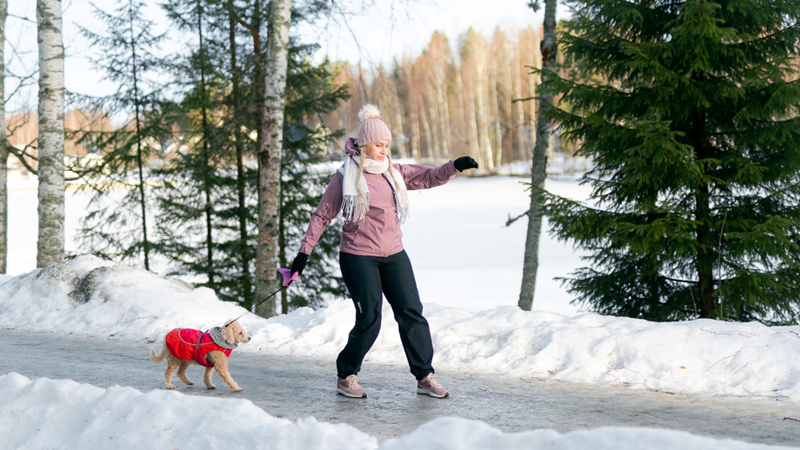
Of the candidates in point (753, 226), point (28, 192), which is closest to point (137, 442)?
point (753, 226)

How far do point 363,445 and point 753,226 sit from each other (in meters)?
6.59

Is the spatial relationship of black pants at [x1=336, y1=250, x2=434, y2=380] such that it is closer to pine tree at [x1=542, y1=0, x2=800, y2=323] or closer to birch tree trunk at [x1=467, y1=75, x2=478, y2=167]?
pine tree at [x1=542, y1=0, x2=800, y2=323]

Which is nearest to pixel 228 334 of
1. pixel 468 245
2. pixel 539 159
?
pixel 539 159

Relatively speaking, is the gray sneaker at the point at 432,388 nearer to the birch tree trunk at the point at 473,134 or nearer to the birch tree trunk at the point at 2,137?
the birch tree trunk at the point at 2,137

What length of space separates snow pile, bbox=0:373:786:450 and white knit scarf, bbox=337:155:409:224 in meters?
1.56

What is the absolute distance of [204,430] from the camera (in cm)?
327

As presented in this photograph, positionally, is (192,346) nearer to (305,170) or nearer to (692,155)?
(692,155)

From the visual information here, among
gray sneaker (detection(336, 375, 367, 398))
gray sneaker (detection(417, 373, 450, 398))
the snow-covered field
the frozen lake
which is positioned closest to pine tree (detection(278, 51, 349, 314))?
the frozen lake

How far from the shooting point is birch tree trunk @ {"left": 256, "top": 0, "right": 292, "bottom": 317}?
32.1ft

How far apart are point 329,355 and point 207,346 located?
6.12 feet

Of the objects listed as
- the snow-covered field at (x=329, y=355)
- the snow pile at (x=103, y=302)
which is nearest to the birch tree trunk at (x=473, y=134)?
the snow pile at (x=103, y=302)

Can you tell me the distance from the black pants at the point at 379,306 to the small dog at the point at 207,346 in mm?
804

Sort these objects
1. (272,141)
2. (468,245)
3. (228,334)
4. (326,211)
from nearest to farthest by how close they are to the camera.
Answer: (228,334) < (326,211) < (272,141) < (468,245)

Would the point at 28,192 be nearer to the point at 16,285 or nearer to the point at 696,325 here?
the point at 16,285
